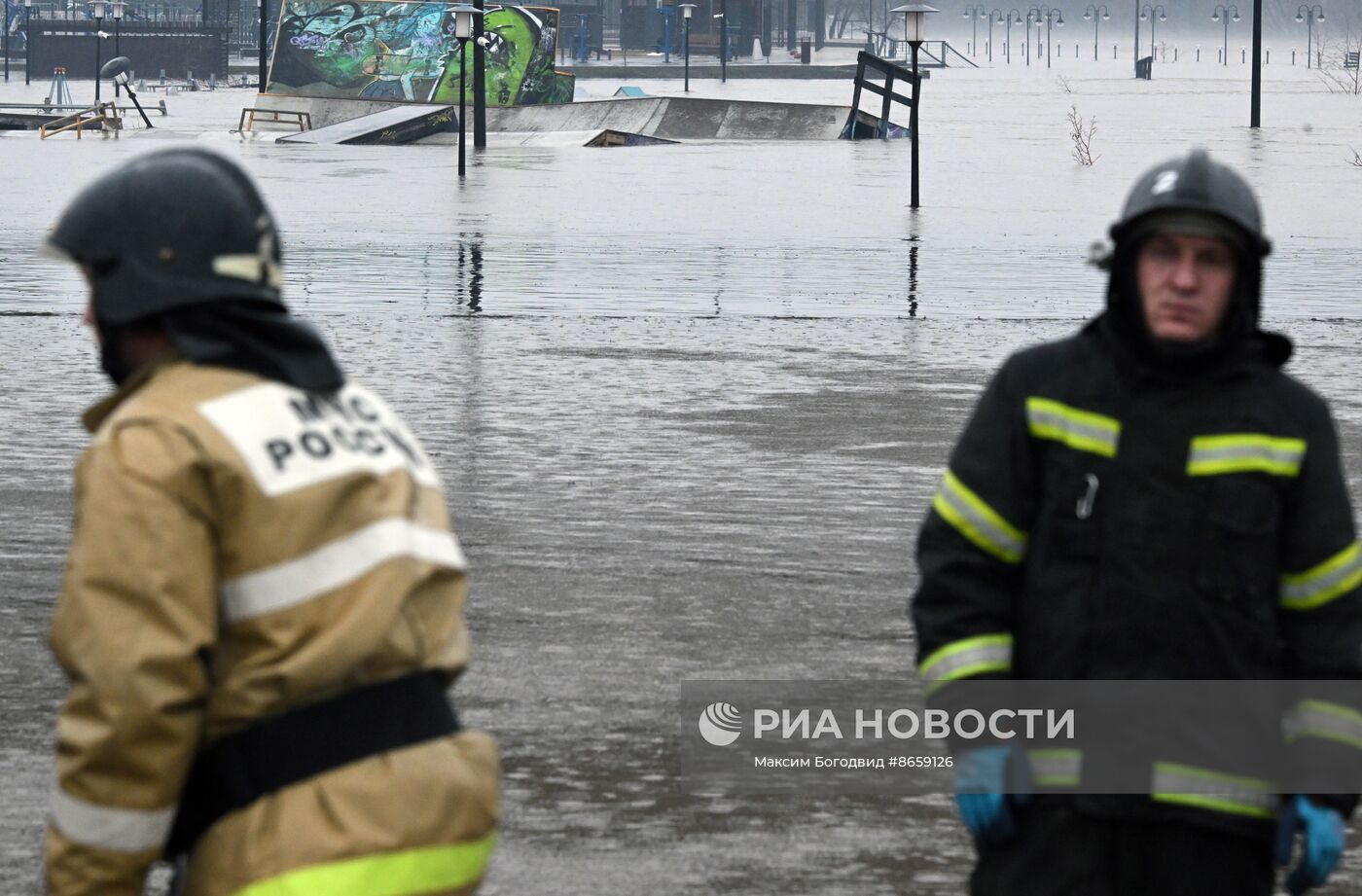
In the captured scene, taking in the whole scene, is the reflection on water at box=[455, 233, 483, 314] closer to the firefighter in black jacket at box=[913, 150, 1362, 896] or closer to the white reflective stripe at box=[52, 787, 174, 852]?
the firefighter in black jacket at box=[913, 150, 1362, 896]

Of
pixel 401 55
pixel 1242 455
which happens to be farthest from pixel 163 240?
pixel 401 55

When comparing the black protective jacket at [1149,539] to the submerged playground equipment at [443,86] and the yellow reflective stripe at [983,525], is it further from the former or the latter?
the submerged playground equipment at [443,86]

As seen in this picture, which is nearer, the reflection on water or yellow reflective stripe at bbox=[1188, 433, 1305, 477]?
yellow reflective stripe at bbox=[1188, 433, 1305, 477]

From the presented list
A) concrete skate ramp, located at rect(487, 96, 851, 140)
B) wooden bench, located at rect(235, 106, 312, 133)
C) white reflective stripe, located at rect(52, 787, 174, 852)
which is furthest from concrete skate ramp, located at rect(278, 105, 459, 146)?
white reflective stripe, located at rect(52, 787, 174, 852)

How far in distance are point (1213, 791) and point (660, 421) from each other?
7.52 metres

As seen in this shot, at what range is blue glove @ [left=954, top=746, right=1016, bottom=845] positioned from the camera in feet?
9.18

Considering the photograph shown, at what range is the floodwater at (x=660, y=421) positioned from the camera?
4.80 metres

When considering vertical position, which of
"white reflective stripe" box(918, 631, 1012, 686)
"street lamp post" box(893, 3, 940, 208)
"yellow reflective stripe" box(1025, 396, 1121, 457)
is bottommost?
"white reflective stripe" box(918, 631, 1012, 686)

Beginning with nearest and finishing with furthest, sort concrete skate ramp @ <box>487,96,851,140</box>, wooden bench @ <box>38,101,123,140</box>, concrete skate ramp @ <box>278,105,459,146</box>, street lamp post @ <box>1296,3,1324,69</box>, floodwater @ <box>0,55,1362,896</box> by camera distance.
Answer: floodwater @ <box>0,55,1362,896</box>, concrete skate ramp @ <box>278,105,459,146</box>, wooden bench @ <box>38,101,123,140</box>, concrete skate ramp @ <box>487,96,851,140</box>, street lamp post @ <box>1296,3,1324,69</box>

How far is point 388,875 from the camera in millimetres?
2365

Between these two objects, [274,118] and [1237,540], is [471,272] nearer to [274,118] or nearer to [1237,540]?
[1237,540]

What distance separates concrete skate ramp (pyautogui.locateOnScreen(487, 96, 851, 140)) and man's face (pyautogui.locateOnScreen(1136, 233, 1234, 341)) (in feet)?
135

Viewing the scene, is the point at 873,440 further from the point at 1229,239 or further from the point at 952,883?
the point at 1229,239

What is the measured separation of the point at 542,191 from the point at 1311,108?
Result: 31688 millimetres
